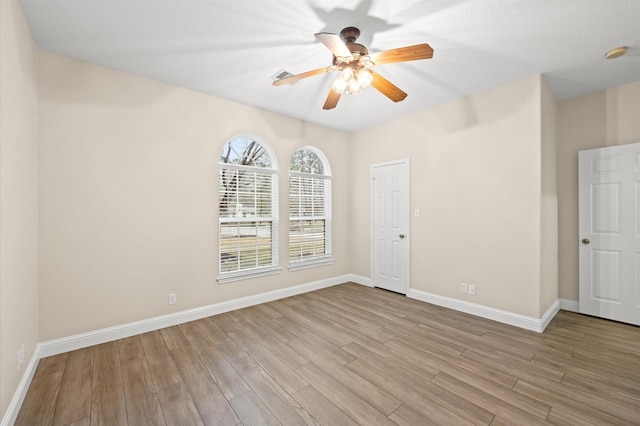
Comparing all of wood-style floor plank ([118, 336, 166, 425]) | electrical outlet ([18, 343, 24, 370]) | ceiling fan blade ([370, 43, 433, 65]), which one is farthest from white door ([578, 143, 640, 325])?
electrical outlet ([18, 343, 24, 370])

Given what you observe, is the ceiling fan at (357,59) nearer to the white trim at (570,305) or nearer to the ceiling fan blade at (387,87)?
the ceiling fan blade at (387,87)

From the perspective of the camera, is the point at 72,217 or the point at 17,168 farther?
the point at 72,217

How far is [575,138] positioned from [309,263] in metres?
4.11

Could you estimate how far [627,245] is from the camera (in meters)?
3.17

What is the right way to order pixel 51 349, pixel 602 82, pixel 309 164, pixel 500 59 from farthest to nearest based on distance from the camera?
pixel 309 164, pixel 602 82, pixel 500 59, pixel 51 349

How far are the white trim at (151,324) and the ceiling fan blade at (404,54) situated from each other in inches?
129

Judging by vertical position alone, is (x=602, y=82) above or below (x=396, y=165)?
above

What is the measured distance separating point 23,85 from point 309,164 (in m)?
3.42

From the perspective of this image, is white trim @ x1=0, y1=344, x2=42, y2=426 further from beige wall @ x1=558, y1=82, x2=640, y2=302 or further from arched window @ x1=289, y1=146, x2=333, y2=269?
beige wall @ x1=558, y1=82, x2=640, y2=302

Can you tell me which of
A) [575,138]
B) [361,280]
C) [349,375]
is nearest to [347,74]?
[349,375]

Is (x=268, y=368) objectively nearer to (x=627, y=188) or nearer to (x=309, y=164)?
(x=309, y=164)

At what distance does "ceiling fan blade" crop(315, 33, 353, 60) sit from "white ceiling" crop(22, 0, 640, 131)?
0.32 m

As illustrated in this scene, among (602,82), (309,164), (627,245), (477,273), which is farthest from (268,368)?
(602,82)

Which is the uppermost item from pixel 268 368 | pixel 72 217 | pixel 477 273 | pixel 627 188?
pixel 627 188
